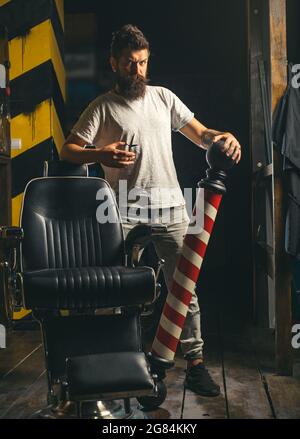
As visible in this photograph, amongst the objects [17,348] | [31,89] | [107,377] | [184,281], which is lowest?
[17,348]

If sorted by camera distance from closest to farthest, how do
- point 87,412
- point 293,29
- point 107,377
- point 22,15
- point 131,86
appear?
point 107,377 → point 87,412 → point 131,86 → point 22,15 → point 293,29

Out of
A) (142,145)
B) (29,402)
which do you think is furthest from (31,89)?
(29,402)

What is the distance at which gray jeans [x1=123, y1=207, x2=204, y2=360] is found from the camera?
10.0 feet

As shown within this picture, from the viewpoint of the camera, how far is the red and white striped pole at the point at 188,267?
2.78m

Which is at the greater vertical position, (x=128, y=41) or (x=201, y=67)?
(x=201, y=67)

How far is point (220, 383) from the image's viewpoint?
313cm

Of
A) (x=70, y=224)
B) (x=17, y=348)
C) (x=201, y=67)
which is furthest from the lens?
(x=201, y=67)

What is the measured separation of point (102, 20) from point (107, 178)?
9.91ft

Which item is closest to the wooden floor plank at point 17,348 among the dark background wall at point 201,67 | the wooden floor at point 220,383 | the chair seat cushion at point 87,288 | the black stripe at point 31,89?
the wooden floor at point 220,383

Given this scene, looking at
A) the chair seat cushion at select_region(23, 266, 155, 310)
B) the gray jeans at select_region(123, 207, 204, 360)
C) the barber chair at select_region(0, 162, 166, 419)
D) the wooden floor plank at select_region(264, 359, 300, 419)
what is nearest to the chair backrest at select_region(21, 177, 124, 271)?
the barber chair at select_region(0, 162, 166, 419)

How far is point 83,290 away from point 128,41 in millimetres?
1130

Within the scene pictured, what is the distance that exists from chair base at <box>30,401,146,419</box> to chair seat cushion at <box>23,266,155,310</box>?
39 cm

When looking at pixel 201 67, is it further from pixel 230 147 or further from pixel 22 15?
pixel 230 147

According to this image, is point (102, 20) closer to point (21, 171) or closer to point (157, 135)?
point (21, 171)
